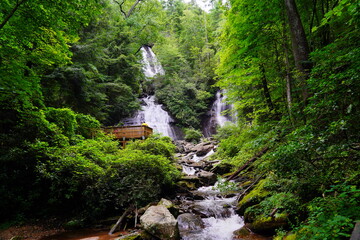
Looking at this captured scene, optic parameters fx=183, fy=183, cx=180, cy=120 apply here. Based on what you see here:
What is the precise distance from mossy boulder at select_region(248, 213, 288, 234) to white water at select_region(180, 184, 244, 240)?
0.76 m

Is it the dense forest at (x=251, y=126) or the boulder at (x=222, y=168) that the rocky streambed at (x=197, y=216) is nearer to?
the dense forest at (x=251, y=126)

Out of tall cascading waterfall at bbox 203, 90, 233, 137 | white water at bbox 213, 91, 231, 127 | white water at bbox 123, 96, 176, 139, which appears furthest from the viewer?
tall cascading waterfall at bbox 203, 90, 233, 137

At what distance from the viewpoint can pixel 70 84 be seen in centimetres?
1031

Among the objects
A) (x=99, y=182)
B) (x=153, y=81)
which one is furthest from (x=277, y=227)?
(x=153, y=81)

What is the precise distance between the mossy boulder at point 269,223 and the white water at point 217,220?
2.48 feet

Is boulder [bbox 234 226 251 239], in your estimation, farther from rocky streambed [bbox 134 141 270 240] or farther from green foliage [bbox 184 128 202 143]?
green foliage [bbox 184 128 202 143]

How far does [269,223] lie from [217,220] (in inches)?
74.3

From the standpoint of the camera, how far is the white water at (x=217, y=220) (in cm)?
488

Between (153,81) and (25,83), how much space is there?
24.9 m

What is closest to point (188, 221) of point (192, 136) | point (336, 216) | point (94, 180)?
point (94, 180)

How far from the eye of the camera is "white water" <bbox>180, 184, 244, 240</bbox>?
16.0ft

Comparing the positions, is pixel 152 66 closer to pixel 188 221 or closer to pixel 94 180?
pixel 94 180

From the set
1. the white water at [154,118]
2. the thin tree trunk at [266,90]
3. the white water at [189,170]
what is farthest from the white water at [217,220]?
the white water at [154,118]

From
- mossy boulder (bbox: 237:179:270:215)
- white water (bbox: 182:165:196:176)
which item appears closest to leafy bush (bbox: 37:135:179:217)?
mossy boulder (bbox: 237:179:270:215)
